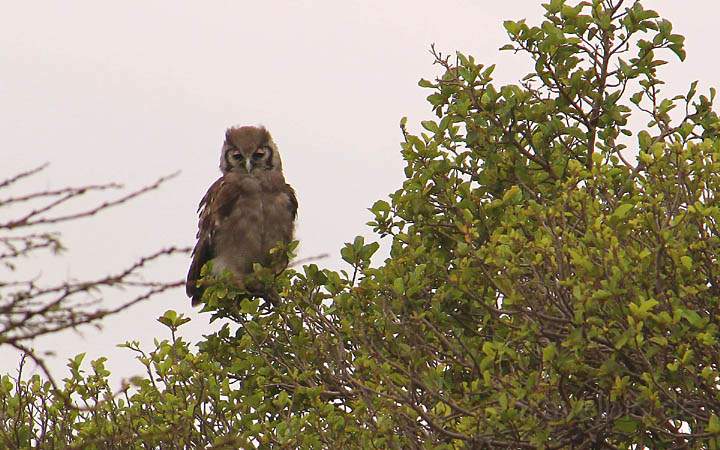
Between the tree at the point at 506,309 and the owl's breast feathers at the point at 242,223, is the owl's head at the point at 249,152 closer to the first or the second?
the owl's breast feathers at the point at 242,223

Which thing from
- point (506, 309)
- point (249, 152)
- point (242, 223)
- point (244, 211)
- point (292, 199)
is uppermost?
point (249, 152)

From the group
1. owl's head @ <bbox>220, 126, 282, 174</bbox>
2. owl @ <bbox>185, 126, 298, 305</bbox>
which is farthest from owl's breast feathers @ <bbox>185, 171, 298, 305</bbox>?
owl's head @ <bbox>220, 126, 282, 174</bbox>

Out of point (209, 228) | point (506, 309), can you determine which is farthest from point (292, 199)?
point (506, 309)

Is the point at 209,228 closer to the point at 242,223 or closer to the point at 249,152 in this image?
the point at 242,223

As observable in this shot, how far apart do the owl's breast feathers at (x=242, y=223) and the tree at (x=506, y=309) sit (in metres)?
1.78

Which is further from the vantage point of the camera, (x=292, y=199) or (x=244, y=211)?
(x=292, y=199)

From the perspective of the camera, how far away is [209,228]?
1260 cm

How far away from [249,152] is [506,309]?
5.65 m

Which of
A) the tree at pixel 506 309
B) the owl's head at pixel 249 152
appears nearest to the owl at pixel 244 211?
the owl's head at pixel 249 152

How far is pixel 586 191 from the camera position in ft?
28.0

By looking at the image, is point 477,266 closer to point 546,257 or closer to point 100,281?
point 546,257

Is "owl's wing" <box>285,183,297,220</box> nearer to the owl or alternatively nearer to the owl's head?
the owl

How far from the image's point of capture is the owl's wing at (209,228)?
1248 centimetres

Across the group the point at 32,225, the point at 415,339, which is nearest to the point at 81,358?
the point at 415,339
